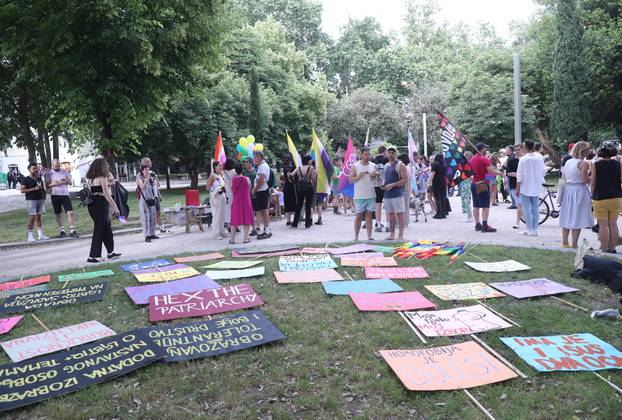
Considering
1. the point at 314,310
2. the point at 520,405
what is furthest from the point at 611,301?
the point at 314,310

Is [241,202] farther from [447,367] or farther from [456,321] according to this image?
[447,367]

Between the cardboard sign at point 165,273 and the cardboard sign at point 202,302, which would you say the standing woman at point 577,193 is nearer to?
the cardboard sign at point 202,302

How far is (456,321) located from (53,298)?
5118 millimetres

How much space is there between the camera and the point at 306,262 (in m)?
8.09

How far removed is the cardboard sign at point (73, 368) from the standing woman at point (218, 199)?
283 inches

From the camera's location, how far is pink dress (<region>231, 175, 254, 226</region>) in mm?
10656

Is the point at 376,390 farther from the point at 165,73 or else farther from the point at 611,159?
the point at 165,73

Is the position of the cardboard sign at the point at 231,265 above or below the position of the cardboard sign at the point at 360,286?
above

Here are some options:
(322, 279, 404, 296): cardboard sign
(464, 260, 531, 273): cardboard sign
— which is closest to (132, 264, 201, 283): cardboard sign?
(322, 279, 404, 296): cardboard sign

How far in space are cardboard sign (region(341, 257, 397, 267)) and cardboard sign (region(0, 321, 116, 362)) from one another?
3880 millimetres

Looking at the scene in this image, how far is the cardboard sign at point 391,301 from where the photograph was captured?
560 centimetres

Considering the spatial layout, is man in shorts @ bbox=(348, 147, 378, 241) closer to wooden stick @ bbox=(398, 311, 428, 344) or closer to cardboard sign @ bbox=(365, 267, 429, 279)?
cardboard sign @ bbox=(365, 267, 429, 279)

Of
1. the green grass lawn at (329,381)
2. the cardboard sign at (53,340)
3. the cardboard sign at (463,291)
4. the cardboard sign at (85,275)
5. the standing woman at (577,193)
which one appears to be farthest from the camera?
the standing woman at (577,193)

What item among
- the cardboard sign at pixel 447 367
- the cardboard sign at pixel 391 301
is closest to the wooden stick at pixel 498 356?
→ the cardboard sign at pixel 447 367
